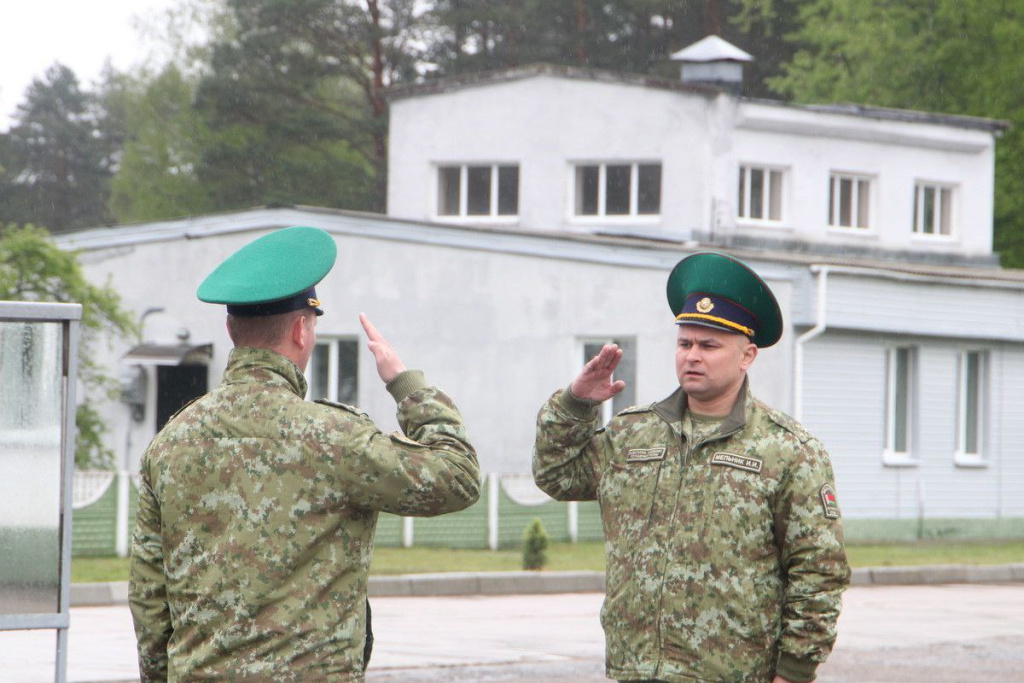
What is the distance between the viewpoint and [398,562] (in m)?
18.7

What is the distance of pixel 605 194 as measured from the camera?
3125cm

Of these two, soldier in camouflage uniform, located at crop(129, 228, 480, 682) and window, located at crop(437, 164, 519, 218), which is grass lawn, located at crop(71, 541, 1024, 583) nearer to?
window, located at crop(437, 164, 519, 218)

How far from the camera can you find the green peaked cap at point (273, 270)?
4234mm

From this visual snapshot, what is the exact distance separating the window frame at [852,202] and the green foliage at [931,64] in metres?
12.9

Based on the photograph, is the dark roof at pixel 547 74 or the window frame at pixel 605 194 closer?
the dark roof at pixel 547 74

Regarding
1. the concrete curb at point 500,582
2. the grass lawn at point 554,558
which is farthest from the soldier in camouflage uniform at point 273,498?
the grass lawn at point 554,558

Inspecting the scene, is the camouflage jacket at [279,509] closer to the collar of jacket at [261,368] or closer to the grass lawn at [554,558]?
the collar of jacket at [261,368]

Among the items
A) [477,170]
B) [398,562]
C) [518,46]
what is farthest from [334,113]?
[398,562]

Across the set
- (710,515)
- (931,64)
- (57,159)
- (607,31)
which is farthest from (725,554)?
(57,159)

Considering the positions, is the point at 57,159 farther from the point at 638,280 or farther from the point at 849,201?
the point at 638,280

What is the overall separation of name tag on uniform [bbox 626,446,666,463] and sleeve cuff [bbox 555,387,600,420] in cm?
18

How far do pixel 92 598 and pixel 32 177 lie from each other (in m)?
67.7

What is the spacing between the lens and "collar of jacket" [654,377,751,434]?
489cm

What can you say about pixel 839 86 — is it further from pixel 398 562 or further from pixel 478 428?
pixel 398 562
